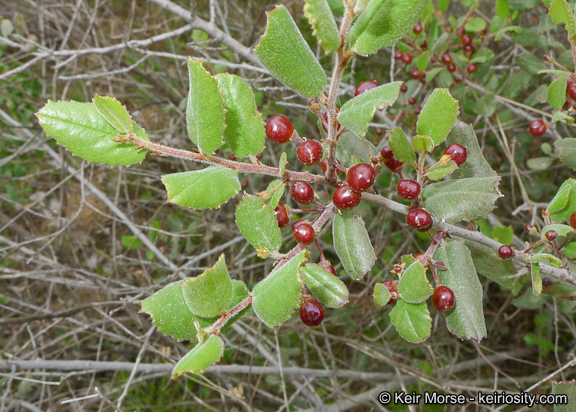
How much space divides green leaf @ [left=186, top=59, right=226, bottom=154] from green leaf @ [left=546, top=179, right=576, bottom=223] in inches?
39.5

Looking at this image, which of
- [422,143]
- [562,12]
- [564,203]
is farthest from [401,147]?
[562,12]

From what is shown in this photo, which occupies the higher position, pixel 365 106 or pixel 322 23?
pixel 322 23

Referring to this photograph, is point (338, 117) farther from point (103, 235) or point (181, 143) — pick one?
point (103, 235)

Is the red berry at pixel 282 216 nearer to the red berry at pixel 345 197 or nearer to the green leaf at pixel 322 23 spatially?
the red berry at pixel 345 197

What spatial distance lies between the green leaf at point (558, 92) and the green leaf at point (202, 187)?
1.10m

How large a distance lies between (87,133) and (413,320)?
0.89 m

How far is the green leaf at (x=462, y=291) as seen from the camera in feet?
3.78

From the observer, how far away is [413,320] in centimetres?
109

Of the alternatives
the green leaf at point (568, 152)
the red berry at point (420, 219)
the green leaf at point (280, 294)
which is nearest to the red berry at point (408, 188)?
the red berry at point (420, 219)

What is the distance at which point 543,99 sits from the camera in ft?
6.93

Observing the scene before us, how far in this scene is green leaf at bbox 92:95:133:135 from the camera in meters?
0.86

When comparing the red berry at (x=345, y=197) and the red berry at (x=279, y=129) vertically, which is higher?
the red berry at (x=279, y=129)

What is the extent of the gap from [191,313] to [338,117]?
527 mm

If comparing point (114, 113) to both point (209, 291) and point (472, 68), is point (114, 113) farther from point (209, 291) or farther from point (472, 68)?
point (472, 68)
